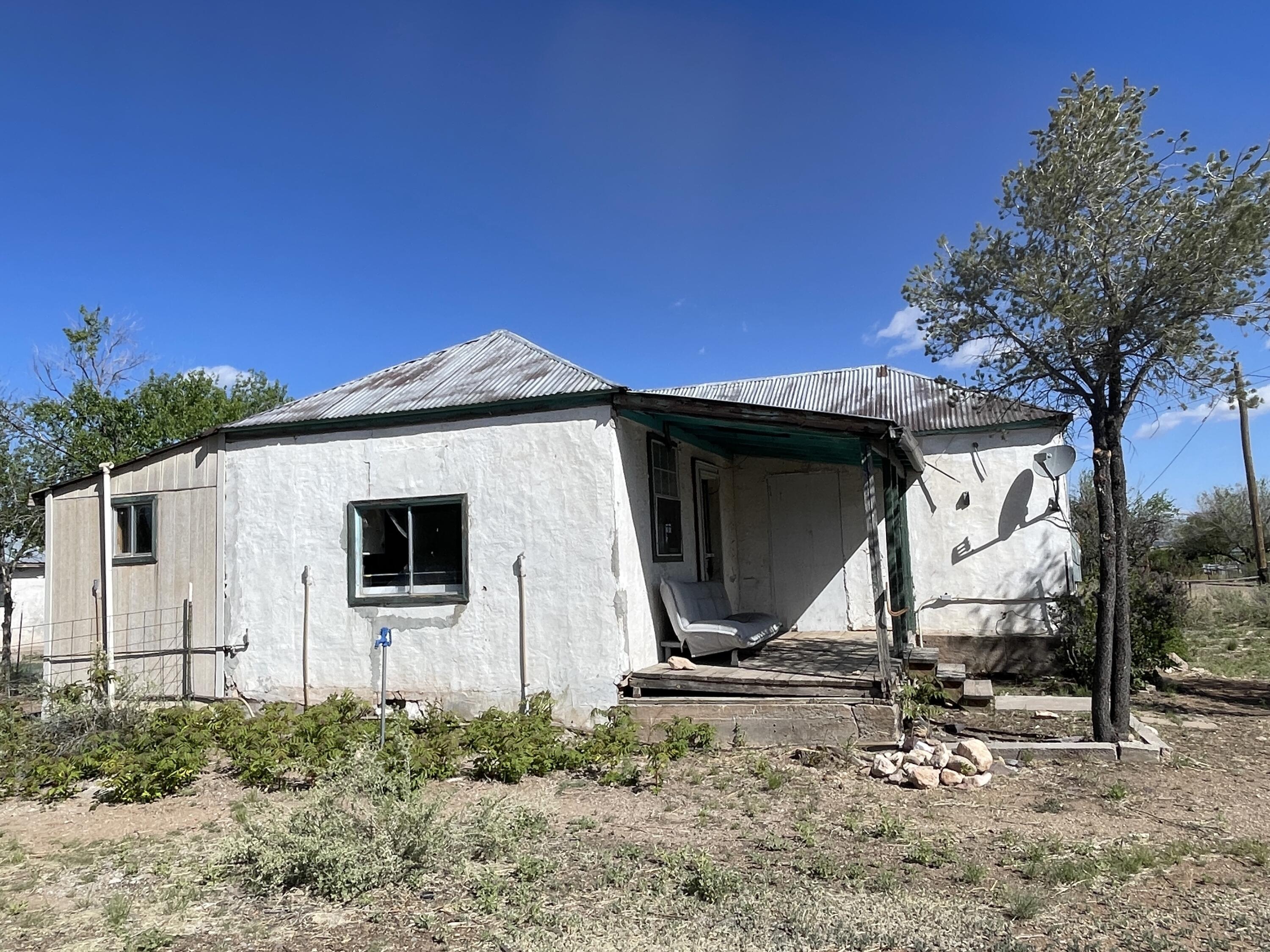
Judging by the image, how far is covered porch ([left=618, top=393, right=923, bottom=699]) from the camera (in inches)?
317

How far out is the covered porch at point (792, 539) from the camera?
805cm

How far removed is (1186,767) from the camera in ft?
22.9

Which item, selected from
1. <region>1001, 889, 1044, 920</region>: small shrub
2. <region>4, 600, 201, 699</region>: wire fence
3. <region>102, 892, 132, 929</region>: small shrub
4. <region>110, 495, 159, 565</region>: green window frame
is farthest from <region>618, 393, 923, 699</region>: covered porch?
<region>110, 495, 159, 565</region>: green window frame

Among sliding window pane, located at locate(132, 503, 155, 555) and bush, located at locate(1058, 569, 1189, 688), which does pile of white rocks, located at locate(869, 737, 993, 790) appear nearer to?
bush, located at locate(1058, 569, 1189, 688)

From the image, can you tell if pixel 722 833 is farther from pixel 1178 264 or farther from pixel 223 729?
pixel 1178 264

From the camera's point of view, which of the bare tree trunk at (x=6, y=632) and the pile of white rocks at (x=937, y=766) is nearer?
the pile of white rocks at (x=937, y=766)

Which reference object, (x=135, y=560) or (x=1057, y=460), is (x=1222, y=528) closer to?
(x=1057, y=460)

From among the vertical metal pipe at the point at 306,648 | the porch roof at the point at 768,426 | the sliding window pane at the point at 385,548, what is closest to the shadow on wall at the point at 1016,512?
the porch roof at the point at 768,426

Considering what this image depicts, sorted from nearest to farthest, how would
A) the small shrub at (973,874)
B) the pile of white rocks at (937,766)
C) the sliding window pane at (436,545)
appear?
the small shrub at (973,874), the pile of white rocks at (937,766), the sliding window pane at (436,545)

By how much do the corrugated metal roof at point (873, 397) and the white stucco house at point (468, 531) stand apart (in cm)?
38

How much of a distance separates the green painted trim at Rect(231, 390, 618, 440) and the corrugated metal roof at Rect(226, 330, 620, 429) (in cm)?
4

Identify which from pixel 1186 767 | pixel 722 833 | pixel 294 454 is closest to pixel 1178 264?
pixel 1186 767

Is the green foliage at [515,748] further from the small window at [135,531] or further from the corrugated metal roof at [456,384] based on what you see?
the small window at [135,531]

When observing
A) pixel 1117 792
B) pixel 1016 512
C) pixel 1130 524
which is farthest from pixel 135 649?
pixel 1130 524
